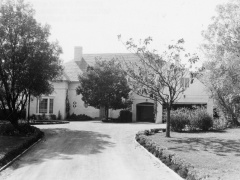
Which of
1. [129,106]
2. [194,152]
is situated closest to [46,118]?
[129,106]

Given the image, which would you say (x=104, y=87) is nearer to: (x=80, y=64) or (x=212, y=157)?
(x=80, y=64)

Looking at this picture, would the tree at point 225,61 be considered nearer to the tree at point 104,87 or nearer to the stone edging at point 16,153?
the tree at point 104,87

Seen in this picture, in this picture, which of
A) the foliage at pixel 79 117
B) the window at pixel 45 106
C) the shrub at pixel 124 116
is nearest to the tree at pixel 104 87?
the shrub at pixel 124 116

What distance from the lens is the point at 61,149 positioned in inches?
626

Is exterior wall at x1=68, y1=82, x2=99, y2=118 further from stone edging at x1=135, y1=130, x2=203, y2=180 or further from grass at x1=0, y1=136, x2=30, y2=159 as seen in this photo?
stone edging at x1=135, y1=130, x2=203, y2=180

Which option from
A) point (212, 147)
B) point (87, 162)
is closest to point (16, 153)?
point (87, 162)

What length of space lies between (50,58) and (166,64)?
8617mm

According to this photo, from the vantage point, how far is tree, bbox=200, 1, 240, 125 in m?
24.8

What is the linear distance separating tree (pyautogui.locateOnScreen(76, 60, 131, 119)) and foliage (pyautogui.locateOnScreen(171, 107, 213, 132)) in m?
10.3

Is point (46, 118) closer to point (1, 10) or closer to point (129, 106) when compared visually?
point (129, 106)

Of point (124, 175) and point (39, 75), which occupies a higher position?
point (39, 75)

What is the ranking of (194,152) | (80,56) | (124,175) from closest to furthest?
1. (124,175)
2. (194,152)
3. (80,56)

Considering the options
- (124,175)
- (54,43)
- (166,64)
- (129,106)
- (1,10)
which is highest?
(1,10)

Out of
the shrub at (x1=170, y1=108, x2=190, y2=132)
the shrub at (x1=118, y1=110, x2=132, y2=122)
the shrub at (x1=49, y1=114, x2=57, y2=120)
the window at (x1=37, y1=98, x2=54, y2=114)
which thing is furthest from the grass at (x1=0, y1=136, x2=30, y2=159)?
the window at (x1=37, y1=98, x2=54, y2=114)
